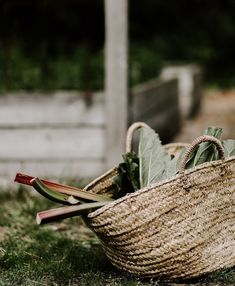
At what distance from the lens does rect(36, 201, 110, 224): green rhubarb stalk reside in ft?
9.80

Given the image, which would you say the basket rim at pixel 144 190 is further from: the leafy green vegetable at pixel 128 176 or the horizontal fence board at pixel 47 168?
the horizontal fence board at pixel 47 168

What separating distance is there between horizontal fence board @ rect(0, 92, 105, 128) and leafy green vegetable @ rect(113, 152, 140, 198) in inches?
73.0

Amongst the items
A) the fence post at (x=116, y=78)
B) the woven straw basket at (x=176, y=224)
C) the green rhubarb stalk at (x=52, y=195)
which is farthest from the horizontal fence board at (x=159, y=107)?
the green rhubarb stalk at (x=52, y=195)

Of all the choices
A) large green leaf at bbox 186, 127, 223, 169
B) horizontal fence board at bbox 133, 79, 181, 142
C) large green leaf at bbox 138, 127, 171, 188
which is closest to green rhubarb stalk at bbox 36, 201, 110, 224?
large green leaf at bbox 138, 127, 171, 188

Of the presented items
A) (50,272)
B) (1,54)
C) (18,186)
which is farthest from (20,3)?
(50,272)

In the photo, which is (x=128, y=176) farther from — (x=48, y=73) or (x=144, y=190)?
(x=48, y=73)

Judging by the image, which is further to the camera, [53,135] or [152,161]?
[53,135]

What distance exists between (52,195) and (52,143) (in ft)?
7.21

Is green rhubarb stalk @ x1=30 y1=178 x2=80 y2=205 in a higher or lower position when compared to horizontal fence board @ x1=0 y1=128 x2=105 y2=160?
higher

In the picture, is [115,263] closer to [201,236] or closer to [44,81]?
[201,236]

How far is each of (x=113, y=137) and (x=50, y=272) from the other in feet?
6.43

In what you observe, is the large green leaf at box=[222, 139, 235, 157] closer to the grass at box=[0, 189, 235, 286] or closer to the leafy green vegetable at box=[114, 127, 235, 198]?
the leafy green vegetable at box=[114, 127, 235, 198]

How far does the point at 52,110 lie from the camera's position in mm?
5285

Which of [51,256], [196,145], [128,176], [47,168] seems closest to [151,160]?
[128,176]
